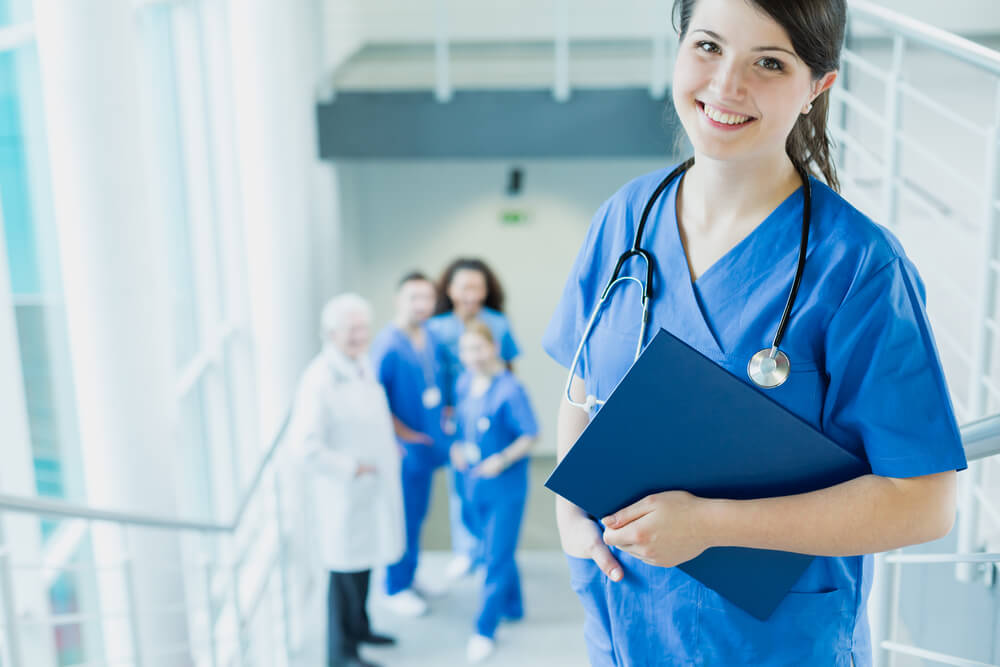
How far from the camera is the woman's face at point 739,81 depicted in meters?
0.80

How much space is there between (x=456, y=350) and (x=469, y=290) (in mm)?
278

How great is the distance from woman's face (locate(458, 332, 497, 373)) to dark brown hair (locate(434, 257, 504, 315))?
808 millimetres

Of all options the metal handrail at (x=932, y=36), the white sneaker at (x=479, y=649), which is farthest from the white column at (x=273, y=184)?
the metal handrail at (x=932, y=36)

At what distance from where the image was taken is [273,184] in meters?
3.73

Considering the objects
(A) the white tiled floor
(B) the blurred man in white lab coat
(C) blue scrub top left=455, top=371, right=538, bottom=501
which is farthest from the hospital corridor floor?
(C) blue scrub top left=455, top=371, right=538, bottom=501

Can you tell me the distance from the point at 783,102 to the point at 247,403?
336 cm

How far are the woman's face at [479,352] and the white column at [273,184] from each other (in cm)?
96

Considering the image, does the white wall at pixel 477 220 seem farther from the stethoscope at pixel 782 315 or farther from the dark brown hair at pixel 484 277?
the stethoscope at pixel 782 315

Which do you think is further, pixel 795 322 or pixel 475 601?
pixel 475 601

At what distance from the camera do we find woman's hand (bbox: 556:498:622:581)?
0.97m

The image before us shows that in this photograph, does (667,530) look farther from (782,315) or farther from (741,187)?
(741,187)

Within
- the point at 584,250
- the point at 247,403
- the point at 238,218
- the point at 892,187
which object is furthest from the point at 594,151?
the point at 584,250

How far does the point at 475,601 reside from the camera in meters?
3.75

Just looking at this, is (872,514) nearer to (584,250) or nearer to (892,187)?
(584,250)
